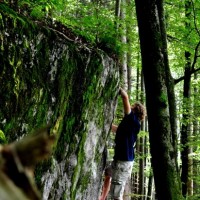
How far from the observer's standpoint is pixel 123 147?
610 centimetres

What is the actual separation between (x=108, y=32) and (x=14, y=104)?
12.8 feet

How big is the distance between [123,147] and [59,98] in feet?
6.89

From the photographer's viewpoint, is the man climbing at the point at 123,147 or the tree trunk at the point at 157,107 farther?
the man climbing at the point at 123,147

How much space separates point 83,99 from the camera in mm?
4977

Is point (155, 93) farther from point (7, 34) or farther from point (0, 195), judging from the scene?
point (0, 195)

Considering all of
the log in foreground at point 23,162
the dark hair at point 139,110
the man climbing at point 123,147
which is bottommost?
the log in foreground at point 23,162

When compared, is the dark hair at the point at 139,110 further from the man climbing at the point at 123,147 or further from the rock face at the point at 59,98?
the rock face at the point at 59,98

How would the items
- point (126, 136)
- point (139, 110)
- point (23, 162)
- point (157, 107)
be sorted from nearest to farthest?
1. point (23, 162)
2. point (157, 107)
3. point (139, 110)
4. point (126, 136)

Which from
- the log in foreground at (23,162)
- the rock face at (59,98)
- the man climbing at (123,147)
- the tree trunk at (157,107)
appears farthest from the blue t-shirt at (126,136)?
the log in foreground at (23,162)

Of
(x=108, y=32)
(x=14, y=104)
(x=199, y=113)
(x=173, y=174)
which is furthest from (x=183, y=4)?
(x=14, y=104)

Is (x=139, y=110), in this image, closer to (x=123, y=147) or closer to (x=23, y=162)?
A: (x=123, y=147)

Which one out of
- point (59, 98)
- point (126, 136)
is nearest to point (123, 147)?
point (126, 136)

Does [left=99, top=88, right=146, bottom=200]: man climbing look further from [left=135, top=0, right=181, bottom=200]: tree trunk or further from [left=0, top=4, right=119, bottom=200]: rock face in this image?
[left=135, top=0, right=181, bottom=200]: tree trunk

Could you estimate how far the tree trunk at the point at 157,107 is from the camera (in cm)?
432
